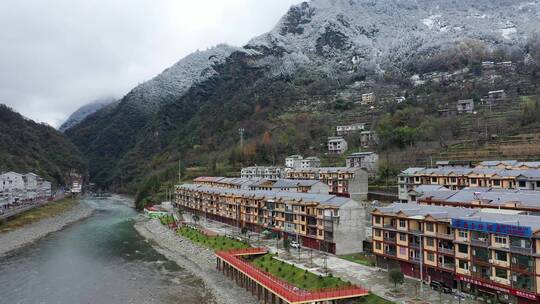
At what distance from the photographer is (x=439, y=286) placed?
29688mm

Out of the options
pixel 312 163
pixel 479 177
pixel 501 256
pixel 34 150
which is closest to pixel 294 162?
pixel 312 163

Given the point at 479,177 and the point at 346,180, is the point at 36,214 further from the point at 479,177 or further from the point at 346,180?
the point at 479,177

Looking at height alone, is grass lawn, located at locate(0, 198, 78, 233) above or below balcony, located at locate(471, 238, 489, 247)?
below

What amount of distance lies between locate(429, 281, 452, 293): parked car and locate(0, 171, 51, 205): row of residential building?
84.7 m

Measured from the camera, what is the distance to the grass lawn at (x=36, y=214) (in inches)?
2825

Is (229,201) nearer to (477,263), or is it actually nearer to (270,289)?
(270,289)

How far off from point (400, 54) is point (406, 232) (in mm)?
137202

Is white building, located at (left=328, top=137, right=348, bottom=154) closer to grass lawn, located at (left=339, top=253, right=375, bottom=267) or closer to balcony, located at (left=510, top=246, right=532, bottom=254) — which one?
grass lawn, located at (left=339, top=253, right=375, bottom=267)

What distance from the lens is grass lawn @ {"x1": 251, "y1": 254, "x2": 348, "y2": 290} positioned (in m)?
31.7

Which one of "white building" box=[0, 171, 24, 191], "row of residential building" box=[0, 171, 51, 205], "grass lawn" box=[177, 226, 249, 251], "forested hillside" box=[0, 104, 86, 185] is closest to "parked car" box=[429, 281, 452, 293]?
"grass lawn" box=[177, 226, 249, 251]

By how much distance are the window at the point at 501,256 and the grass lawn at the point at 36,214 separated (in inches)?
2642

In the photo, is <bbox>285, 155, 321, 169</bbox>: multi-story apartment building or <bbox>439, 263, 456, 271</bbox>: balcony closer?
<bbox>439, 263, 456, 271</bbox>: balcony

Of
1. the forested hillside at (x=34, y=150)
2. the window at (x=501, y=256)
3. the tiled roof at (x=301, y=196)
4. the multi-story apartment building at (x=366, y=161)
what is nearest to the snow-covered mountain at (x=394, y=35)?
the forested hillside at (x=34, y=150)

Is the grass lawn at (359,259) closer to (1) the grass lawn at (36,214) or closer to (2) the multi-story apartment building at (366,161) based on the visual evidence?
(2) the multi-story apartment building at (366,161)
